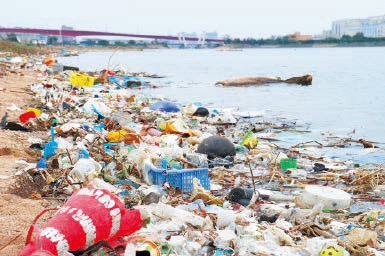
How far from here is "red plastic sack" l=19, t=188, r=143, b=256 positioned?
238 cm

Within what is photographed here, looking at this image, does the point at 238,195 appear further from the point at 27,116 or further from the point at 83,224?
the point at 27,116

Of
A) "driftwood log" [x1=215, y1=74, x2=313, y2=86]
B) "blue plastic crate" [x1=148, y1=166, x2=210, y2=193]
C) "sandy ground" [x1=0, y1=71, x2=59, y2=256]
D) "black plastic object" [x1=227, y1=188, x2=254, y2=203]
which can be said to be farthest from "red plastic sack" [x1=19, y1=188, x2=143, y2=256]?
"driftwood log" [x1=215, y1=74, x2=313, y2=86]

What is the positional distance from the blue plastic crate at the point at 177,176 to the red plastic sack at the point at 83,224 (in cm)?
133

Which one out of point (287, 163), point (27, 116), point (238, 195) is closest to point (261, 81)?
point (27, 116)

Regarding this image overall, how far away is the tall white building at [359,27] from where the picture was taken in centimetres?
12875

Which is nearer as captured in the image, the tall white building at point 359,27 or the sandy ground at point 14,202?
the sandy ground at point 14,202

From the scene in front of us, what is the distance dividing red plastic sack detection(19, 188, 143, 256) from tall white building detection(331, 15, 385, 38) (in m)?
136

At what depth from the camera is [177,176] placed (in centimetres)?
420

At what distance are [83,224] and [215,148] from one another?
11.4 feet

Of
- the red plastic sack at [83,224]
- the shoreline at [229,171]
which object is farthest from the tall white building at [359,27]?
the red plastic sack at [83,224]

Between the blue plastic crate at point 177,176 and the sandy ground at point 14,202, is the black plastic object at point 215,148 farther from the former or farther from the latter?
the sandy ground at point 14,202

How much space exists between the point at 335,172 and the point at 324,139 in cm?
A: 250

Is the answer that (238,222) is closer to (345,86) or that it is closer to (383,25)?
(345,86)

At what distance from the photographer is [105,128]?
6934 mm
